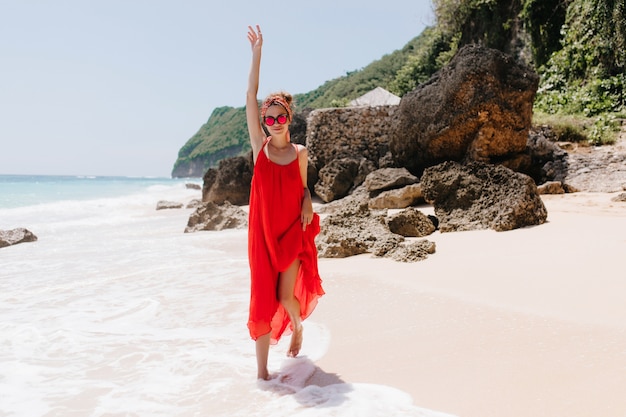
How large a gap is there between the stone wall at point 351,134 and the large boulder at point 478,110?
2703mm

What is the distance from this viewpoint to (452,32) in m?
25.5

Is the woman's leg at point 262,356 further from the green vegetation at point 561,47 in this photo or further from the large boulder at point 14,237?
the green vegetation at point 561,47

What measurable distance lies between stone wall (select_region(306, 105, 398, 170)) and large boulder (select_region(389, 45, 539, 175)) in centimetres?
270

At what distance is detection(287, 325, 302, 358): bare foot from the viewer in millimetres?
3283

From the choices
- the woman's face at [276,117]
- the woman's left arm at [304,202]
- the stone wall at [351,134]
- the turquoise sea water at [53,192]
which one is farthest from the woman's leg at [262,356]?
the turquoise sea water at [53,192]

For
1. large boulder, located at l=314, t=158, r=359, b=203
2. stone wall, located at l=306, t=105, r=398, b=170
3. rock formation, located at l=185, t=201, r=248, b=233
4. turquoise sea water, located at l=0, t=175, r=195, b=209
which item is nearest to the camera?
rock formation, located at l=185, t=201, r=248, b=233

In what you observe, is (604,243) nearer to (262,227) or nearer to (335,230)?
(335,230)

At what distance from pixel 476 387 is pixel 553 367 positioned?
1.63 ft

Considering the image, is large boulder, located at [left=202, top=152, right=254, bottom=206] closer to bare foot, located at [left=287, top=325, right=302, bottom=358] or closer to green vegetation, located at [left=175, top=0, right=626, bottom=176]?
green vegetation, located at [left=175, top=0, right=626, bottom=176]

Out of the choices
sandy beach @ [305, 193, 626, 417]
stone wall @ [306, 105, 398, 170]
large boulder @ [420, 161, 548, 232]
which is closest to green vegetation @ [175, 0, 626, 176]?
stone wall @ [306, 105, 398, 170]

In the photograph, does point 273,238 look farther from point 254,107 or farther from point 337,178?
point 337,178

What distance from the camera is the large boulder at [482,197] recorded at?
21.2 feet

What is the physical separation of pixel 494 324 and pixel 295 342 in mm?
1446

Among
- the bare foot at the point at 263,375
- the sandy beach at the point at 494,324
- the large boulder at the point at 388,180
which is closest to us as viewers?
the sandy beach at the point at 494,324
